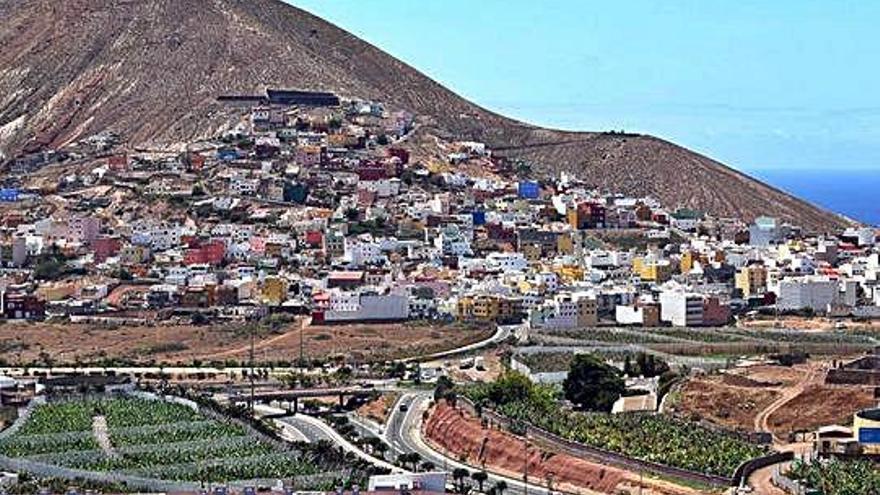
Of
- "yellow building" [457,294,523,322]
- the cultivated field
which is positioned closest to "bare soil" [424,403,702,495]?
the cultivated field

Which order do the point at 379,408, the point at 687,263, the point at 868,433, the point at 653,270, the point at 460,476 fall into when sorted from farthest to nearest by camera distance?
the point at 687,263, the point at 653,270, the point at 379,408, the point at 868,433, the point at 460,476

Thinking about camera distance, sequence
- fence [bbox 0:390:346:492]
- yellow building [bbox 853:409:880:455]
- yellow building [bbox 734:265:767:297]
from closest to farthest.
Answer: fence [bbox 0:390:346:492] < yellow building [bbox 853:409:880:455] < yellow building [bbox 734:265:767:297]

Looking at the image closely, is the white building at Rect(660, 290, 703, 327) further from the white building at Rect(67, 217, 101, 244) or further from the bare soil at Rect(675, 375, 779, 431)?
the white building at Rect(67, 217, 101, 244)

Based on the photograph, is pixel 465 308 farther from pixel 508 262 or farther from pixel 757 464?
pixel 757 464

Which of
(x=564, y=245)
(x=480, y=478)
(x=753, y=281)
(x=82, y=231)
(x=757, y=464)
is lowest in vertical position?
(x=480, y=478)

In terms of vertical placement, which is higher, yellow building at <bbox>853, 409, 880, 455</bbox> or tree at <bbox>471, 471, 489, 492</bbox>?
yellow building at <bbox>853, 409, 880, 455</bbox>

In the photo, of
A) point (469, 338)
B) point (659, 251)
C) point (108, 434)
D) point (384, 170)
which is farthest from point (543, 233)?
point (108, 434)

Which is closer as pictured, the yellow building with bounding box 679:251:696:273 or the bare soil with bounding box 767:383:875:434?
the bare soil with bounding box 767:383:875:434

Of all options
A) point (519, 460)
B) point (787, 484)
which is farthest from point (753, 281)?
point (787, 484)
